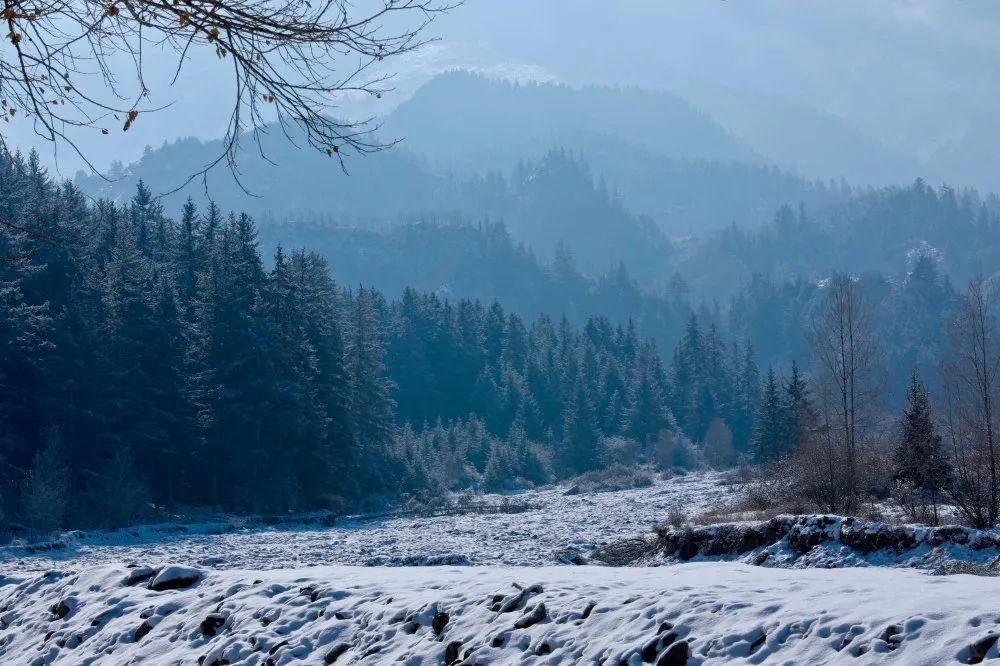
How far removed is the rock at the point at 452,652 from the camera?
Answer: 713cm

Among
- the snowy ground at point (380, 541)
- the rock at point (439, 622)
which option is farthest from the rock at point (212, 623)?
the snowy ground at point (380, 541)

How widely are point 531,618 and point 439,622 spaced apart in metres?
0.80

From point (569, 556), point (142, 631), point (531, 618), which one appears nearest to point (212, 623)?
point (142, 631)

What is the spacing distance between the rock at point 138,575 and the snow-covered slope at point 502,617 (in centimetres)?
3

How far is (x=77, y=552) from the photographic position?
2441 cm

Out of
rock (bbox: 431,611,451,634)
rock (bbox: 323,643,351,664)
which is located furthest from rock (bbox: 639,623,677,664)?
rock (bbox: 323,643,351,664)

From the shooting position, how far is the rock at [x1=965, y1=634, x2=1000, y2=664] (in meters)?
5.38

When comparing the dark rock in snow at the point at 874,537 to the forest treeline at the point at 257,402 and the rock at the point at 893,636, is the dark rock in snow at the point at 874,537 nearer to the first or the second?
the forest treeline at the point at 257,402

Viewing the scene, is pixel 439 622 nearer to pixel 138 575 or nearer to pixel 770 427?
pixel 138 575

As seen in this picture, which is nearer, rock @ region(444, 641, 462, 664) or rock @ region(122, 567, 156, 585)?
rock @ region(444, 641, 462, 664)

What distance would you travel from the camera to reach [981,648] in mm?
5422

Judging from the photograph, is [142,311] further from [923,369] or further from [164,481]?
[923,369]

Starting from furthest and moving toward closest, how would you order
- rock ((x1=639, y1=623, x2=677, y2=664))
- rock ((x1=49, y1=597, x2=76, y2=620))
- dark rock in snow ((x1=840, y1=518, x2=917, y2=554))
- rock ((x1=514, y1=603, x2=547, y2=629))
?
dark rock in snow ((x1=840, y1=518, x2=917, y2=554)), rock ((x1=49, y1=597, x2=76, y2=620)), rock ((x1=514, y1=603, x2=547, y2=629)), rock ((x1=639, y1=623, x2=677, y2=664))

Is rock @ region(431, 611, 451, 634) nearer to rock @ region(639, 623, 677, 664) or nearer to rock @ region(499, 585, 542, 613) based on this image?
rock @ region(499, 585, 542, 613)
